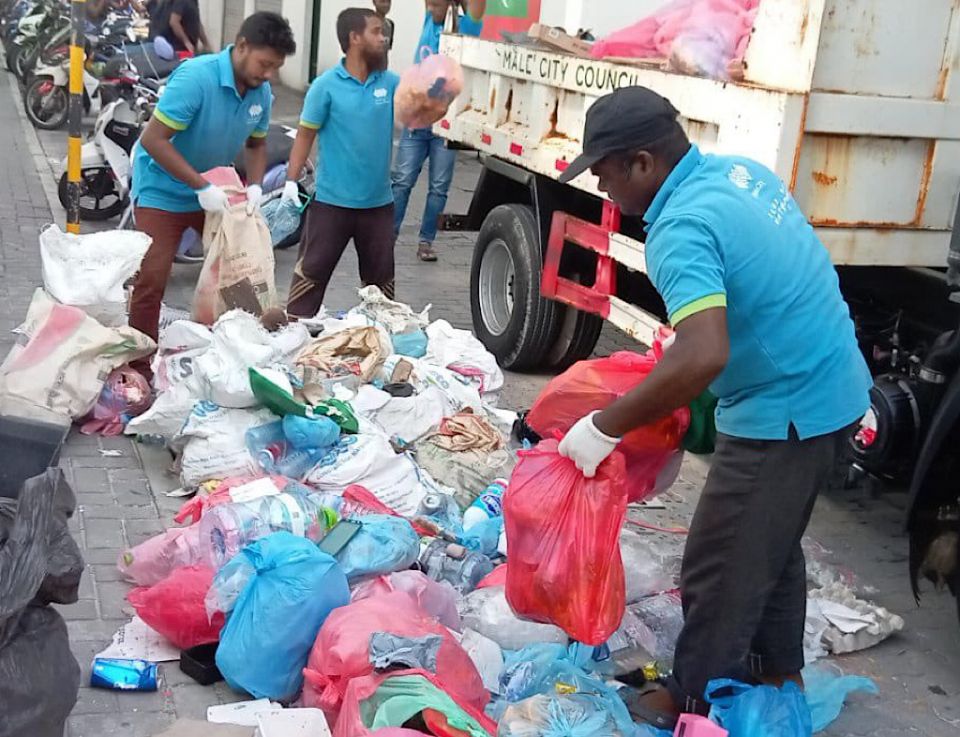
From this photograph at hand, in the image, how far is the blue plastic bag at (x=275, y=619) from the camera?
3.49 m

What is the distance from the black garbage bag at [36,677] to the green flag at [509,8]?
912 cm

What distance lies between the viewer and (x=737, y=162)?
10.3 ft

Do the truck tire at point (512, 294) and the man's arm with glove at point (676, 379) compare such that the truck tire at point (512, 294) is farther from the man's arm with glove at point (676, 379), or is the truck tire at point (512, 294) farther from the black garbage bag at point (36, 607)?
the black garbage bag at point (36, 607)

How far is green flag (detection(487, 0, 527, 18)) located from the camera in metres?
11.2

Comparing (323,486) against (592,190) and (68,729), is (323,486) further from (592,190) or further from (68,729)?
(592,190)

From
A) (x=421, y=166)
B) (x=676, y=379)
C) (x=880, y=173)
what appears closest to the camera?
(x=676, y=379)

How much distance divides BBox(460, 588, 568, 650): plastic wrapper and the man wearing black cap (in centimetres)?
51

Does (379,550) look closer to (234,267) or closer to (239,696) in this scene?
(239,696)

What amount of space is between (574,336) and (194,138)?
89.2 inches

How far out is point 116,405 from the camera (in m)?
5.50

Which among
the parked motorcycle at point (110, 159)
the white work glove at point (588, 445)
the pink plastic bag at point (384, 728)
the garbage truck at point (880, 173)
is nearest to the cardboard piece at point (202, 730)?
the pink plastic bag at point (384, 728)

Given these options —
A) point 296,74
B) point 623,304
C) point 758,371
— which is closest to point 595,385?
point 758,371

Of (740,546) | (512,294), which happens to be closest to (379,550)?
(740,546)

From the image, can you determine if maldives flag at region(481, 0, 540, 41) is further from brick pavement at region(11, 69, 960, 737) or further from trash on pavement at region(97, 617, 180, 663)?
trash on pavement at region(97, 617, 180, 663)
